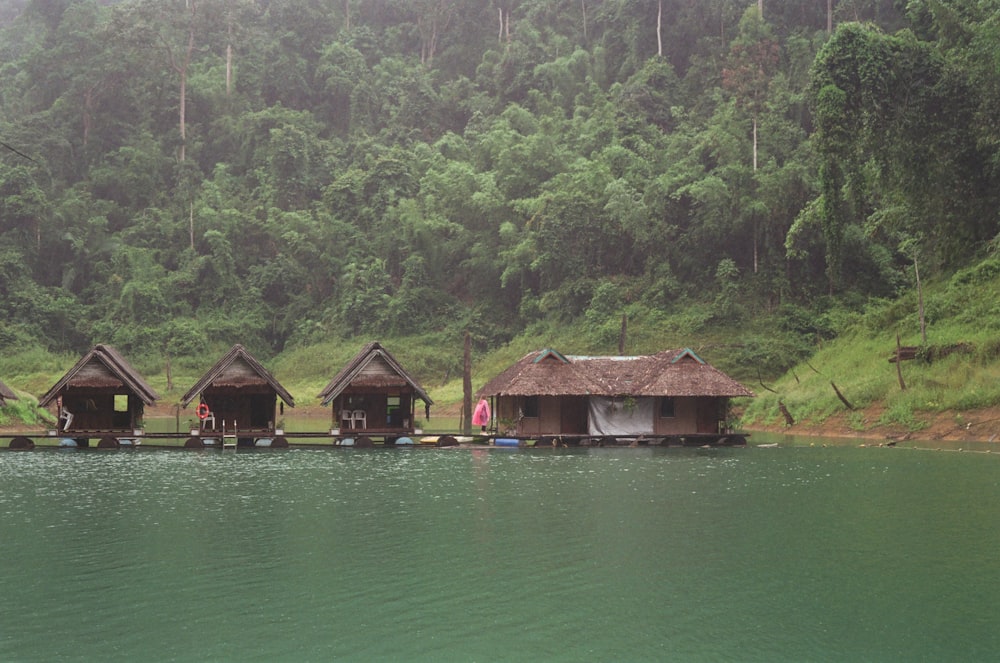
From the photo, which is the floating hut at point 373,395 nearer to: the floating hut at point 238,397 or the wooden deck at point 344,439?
the wooden deck at point 344,439

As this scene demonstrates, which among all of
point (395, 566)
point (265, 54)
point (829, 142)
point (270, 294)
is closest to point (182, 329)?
point (270, 294)

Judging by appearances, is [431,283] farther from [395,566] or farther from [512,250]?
[395,566]

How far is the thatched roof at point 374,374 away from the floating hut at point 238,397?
211 centimetres

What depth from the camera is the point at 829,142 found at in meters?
38.8

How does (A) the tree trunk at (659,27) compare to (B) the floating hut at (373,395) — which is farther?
(A) the tree trunk at (659,27)

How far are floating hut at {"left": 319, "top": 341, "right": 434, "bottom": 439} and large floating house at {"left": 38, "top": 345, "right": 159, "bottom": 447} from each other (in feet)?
22.4

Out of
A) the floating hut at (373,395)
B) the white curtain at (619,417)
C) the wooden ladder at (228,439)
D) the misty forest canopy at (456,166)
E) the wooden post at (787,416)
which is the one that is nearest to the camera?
the wooden ladder at (228,439)

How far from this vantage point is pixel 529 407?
3747 cm

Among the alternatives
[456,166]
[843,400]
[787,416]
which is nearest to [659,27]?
[456,166]

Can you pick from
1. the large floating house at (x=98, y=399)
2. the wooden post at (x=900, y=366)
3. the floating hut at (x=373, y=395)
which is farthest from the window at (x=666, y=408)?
the large floating house at (x=98, y=399)

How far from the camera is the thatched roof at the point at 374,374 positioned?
117 ft

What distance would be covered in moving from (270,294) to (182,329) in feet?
28.6

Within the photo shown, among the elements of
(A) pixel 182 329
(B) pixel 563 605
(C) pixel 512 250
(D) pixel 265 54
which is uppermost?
(D) pixel 265 54

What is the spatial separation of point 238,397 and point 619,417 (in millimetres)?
14439
